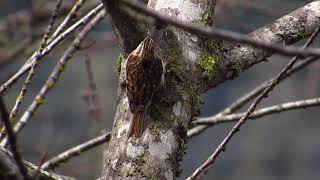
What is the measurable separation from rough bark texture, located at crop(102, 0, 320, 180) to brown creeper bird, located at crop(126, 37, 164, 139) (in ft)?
0.11

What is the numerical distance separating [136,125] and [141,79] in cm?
50

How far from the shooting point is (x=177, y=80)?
2781 mm

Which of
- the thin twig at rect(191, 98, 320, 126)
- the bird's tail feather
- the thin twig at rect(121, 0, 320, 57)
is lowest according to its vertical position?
the thin twig at rect(191, 98, 320, 126)

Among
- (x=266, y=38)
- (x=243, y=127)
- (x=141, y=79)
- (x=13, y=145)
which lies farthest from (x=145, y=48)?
(x=243, y=127)

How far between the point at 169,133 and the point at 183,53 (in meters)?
0.32

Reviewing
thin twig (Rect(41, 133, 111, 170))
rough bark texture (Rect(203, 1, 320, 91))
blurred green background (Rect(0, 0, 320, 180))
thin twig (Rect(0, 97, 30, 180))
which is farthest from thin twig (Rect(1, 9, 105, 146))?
blurred green background (Rect(0, 0, 320, 180))

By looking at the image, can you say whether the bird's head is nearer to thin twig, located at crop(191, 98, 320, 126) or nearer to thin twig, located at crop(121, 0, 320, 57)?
thin twig, located at crop(191, 98, 320, 126)

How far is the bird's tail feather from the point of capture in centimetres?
263

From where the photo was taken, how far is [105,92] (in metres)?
11.2

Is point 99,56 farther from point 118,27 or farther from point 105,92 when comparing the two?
point 118,27

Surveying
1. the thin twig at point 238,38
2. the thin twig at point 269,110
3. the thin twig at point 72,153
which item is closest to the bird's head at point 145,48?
the thin twig at point 269,110

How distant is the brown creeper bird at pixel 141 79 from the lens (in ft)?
8.82

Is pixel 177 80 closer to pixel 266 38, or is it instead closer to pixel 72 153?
pixel 266 38

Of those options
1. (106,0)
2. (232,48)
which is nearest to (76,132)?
(232,48)
